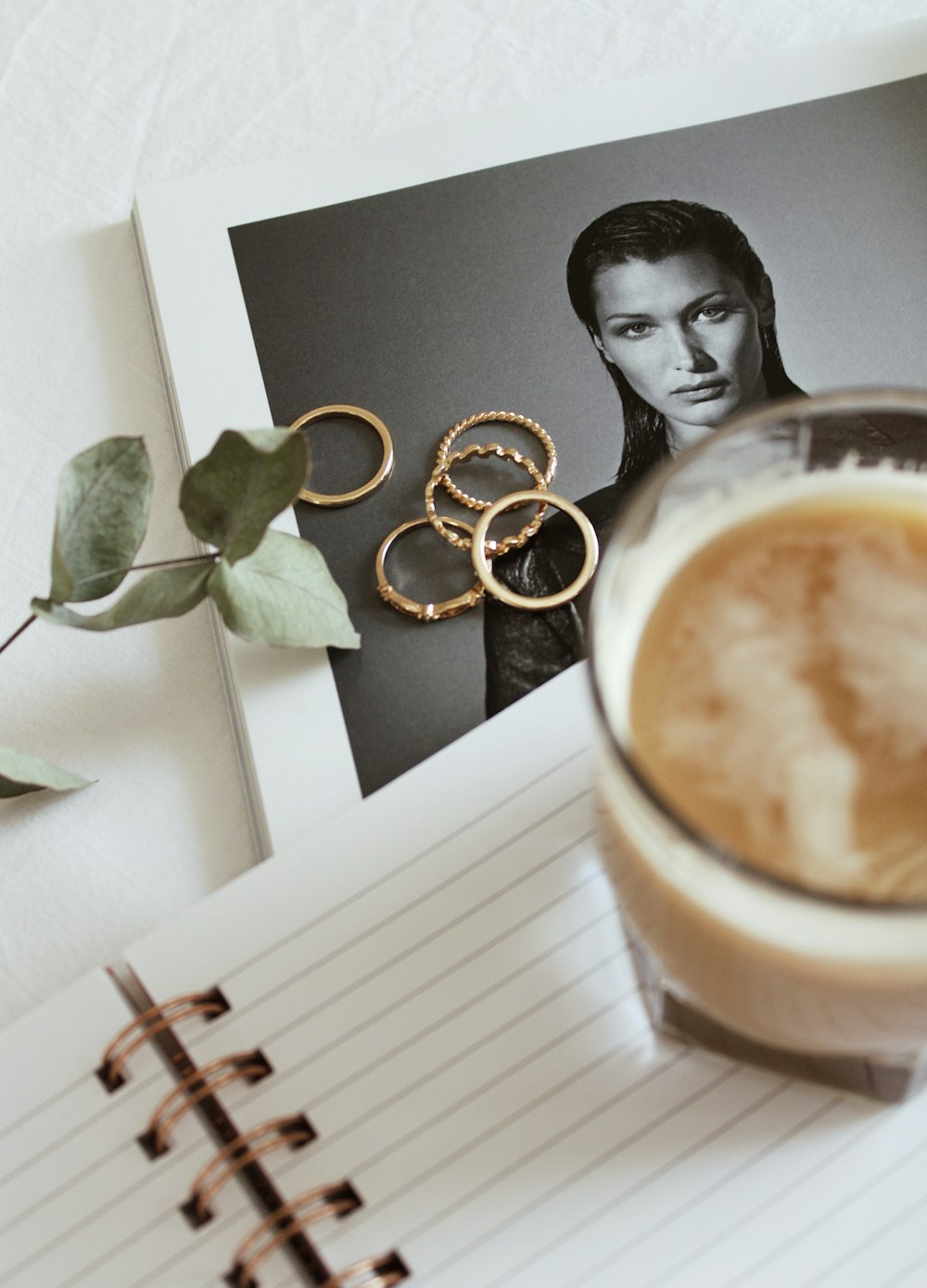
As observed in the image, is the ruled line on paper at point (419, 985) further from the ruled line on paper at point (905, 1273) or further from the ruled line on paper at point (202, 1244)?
the ruled line on paper at point (905, 1273)

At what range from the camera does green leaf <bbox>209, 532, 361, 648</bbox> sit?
52 centimetres

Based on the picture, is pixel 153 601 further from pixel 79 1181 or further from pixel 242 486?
pixel 79 1181

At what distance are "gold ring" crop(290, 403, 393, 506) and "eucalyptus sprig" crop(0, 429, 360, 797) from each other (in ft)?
0.17

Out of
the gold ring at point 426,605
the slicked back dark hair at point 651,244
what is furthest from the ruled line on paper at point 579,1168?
the slicked back dark hair at point 651,244

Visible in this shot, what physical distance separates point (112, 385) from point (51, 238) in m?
0.10

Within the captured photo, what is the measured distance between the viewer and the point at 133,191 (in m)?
0.67

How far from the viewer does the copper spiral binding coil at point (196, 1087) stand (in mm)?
460

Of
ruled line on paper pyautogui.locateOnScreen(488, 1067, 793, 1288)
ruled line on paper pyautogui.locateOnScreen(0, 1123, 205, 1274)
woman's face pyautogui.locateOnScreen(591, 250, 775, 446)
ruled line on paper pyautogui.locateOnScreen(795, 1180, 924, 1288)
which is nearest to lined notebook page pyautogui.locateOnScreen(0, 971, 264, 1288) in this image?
ruled line on paper pyautogui.locateOnScreen(0, 1123, 205, 1274)

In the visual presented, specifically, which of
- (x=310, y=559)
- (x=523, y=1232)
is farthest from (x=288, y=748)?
(x=523, y=1232)

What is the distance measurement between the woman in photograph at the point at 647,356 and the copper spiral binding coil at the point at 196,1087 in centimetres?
18

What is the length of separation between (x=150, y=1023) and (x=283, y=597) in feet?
0.60

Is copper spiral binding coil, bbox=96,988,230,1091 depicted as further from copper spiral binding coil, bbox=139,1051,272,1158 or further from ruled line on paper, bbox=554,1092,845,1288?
ruled line on paper, bbox=554,1092,845,1288

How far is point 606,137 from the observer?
0.64 m

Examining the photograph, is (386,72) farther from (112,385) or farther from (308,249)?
(112,385)
